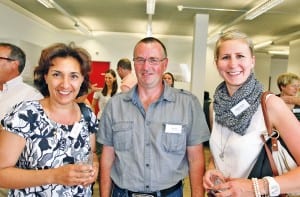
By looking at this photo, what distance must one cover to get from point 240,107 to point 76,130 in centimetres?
83

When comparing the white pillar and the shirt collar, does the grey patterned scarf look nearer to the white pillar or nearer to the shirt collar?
the shirt collar

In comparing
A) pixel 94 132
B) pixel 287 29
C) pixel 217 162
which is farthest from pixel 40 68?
pixel 287 29

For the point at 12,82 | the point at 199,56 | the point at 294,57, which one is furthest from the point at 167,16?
the point at 12,82

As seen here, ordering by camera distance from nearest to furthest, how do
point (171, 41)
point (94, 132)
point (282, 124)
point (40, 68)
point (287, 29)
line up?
1. point (282, 124)
2. point (40, 68)
3. point (94, 132)
4. point (287, 29)
5. point (171, 41)

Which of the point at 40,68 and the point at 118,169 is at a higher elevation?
the point at 40,68

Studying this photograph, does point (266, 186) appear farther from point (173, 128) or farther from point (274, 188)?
point (173, 128)

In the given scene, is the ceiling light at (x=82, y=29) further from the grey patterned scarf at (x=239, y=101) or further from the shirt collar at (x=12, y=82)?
the grey patterned scarf at (x=239, y=101)

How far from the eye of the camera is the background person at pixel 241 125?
1354 mm

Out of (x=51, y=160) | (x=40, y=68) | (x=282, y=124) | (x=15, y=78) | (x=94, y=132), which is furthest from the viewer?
(x=15, y=78)

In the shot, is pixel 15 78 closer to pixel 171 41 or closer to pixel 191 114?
pixel 191 114

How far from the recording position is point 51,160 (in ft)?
4.96

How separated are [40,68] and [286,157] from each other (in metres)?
Answer: 1.28

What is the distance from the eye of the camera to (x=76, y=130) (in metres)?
1.62

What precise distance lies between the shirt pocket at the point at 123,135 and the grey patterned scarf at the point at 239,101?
0.55 metres
